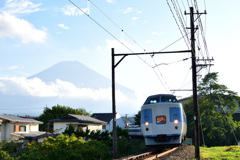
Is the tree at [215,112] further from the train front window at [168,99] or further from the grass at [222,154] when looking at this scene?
the train front window at [168,99]

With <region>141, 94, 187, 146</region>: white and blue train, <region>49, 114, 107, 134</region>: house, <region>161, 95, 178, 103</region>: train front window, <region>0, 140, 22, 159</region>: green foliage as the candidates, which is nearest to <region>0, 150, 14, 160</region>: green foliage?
<region>0, 140, 22, 159</region>: green foliage

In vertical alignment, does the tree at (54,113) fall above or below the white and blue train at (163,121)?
above

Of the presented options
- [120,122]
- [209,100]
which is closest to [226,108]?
[209,100]

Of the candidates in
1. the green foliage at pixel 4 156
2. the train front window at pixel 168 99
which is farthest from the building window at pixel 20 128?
the train front window at pixel 168 99

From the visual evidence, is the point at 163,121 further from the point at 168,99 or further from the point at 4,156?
the point at 4,156

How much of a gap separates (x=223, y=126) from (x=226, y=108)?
5272 millimetres

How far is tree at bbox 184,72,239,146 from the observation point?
4900cm

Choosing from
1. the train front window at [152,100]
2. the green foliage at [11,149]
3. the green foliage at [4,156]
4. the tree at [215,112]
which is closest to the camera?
the green foliage at [4,156]

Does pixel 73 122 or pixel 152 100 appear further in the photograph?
pixel 73 122

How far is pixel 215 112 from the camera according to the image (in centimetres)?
5009

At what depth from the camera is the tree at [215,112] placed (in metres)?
49.0

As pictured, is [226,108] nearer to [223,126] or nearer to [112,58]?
[223,126]

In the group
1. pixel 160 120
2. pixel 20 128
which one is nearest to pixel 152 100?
pixel 160 120

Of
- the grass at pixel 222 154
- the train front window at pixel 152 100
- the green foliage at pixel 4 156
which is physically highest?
the train front window at pixel 152 100
